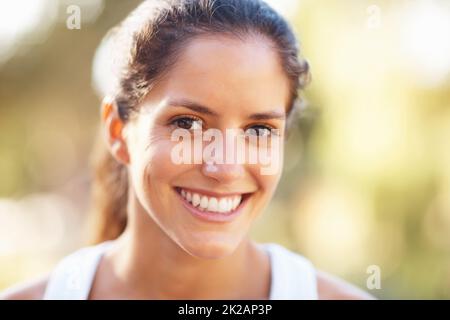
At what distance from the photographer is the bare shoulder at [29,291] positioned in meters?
1.36

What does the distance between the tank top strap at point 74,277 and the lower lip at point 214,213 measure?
1.28 ft

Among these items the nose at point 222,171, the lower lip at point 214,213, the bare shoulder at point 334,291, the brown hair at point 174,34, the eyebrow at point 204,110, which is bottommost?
the bare shoulder at point 334,291

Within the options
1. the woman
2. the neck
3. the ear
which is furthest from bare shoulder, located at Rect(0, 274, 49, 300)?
the ear

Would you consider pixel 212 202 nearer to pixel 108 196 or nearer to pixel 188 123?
pixel 188 123

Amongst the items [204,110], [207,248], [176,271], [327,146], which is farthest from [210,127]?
[327,146]

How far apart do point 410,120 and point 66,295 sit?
6.62 feet

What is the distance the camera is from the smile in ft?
3.86

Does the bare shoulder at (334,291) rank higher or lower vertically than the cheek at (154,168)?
lower

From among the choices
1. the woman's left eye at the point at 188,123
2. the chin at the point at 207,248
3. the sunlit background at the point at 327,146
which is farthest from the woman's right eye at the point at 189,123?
the sunlit background at the point at 327,146

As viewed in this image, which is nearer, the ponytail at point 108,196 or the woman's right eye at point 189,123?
the woman's right eye at point 189,123

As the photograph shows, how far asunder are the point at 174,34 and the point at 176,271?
0.60 metres

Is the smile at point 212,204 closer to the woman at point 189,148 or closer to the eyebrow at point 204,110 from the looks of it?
the woman at point 189,148

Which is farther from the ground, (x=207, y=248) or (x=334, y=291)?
(x=207, y=248)

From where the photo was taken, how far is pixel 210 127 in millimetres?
1131
